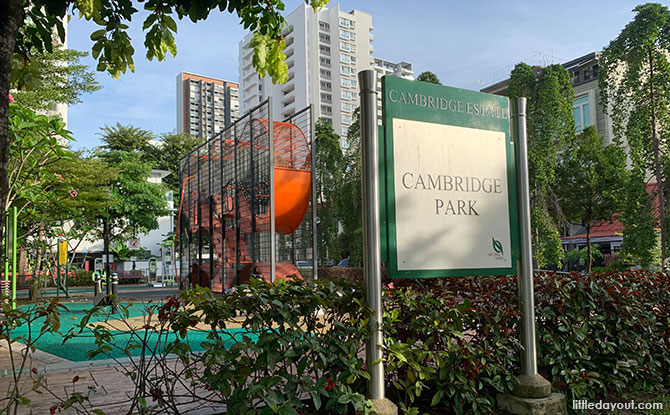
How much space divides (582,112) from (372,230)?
124ft

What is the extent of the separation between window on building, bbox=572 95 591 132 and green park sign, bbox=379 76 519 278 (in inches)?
1405

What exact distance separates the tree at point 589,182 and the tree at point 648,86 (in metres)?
8.96

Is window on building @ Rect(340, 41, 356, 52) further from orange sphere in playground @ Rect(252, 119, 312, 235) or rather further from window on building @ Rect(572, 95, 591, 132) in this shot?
orange sphere in playground @ Rect(252, 119, 312, 235)

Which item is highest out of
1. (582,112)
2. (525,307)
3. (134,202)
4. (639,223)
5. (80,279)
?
(582,112)

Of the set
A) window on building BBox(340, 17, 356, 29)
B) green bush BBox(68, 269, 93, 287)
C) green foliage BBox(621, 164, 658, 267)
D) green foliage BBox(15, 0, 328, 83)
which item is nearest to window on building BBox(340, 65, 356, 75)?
window on building BBox(340, 17, 356, 29)

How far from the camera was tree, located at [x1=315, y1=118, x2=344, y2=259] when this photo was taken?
26391 millimetres

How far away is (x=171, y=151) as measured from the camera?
168ft

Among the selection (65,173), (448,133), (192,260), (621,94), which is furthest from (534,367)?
(621,94)

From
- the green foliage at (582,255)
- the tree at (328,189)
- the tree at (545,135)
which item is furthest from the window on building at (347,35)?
the tree at (545,135)

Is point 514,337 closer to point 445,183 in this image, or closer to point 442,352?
point 442,352

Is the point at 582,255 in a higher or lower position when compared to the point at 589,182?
lower

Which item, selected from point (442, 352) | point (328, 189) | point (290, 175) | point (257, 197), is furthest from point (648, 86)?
point (442, 352)

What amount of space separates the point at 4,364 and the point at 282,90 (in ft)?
243

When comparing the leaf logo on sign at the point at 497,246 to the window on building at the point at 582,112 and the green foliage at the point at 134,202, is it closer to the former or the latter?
the green foliage at the point at 134,202
